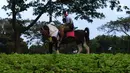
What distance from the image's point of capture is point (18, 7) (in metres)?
31.7

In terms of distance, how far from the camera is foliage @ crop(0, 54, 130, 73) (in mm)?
9312

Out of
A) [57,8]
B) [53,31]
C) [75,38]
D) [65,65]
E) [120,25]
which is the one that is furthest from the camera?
[120,25]

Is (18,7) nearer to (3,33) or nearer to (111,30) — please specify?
(3,33)

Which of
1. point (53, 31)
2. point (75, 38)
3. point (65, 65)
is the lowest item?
point (65, 65)

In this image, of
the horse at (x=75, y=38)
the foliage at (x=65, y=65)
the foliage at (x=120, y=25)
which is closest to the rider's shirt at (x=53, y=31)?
the horse at (x=75, y=38)

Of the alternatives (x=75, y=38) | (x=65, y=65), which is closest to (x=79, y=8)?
(x=75, y=38)

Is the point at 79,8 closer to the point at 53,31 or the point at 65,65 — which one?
the point at 53,31

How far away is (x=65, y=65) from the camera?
32.0 feet

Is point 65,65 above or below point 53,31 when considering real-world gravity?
below

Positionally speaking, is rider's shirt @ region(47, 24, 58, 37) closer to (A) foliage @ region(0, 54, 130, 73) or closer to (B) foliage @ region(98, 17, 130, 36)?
(A) foliage @ region(0, 54, 130, 73)

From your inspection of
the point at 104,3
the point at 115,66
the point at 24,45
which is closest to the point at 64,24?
the point at 115,66

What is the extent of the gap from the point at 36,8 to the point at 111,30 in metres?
29.3

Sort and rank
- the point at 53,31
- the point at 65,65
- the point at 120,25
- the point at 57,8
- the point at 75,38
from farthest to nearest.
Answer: the point at 120,25
the point at 57,8
the point at 75,38
the point at 53,31
the point at 65,65

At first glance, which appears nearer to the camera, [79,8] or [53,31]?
[53,31]
